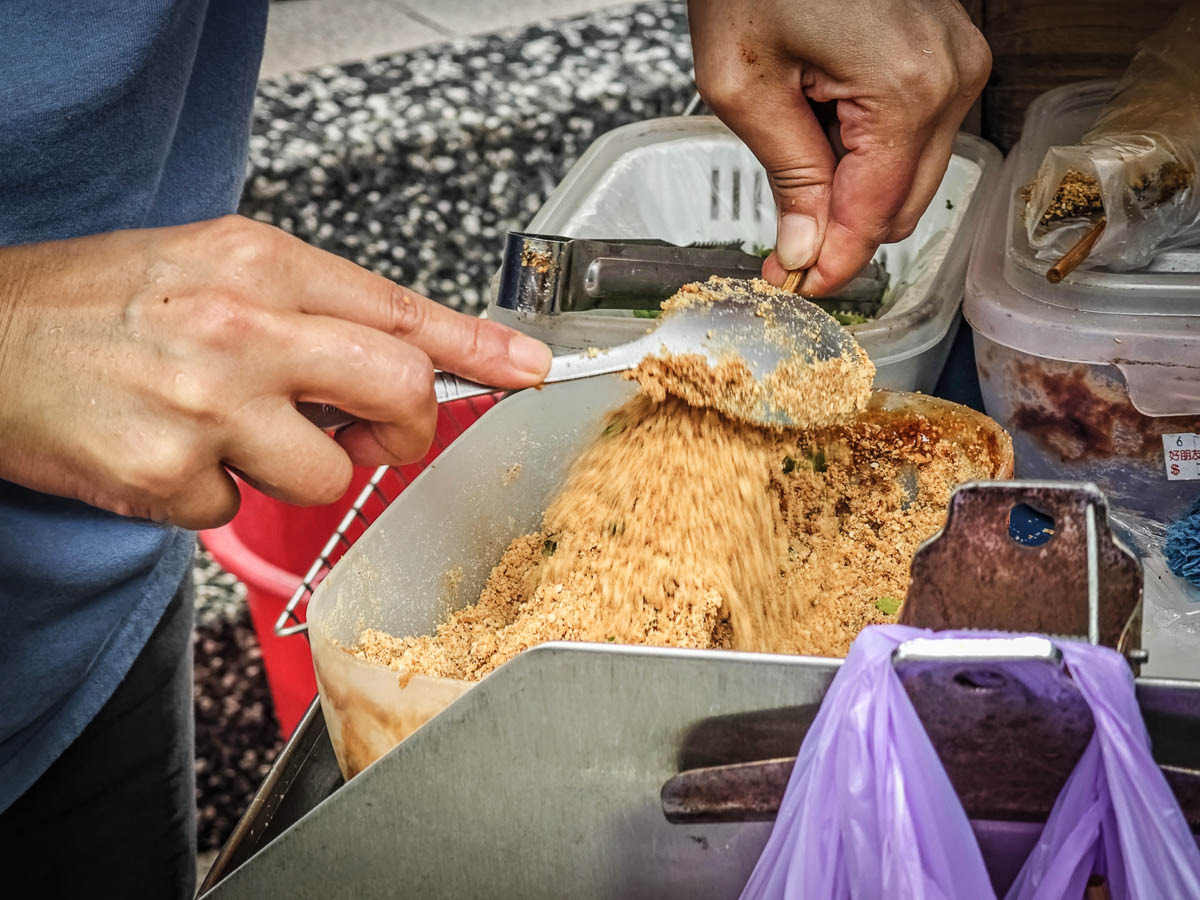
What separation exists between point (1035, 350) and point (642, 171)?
661 millimetres

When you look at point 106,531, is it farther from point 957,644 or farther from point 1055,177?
point 1055,177

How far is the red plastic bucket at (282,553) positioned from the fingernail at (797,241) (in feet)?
1.58

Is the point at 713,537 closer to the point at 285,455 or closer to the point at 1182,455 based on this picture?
the point at 285,455

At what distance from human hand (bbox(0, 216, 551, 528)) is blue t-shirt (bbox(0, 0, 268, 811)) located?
23cm

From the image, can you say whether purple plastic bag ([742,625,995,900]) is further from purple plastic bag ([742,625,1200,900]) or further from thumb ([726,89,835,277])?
thumb ([726,89,835,277])

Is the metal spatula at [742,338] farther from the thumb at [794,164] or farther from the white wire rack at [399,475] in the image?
the white wire rack at [399,475]

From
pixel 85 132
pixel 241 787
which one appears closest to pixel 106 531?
pixel 85 132

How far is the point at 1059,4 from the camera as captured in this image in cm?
133

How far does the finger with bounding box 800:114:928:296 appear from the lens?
3.20 ft

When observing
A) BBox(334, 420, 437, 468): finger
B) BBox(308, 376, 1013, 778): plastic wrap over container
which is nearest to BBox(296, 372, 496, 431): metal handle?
BBox(334, 420, 437, 468): finger

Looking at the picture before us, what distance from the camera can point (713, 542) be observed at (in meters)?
0.88

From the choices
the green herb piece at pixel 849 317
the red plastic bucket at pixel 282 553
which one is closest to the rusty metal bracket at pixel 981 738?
the green herb piece at pixel 849 317

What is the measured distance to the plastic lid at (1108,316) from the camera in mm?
967

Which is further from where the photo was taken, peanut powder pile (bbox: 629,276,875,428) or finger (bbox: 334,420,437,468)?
peanut powder pile (bbox: 629,276,875,428)
